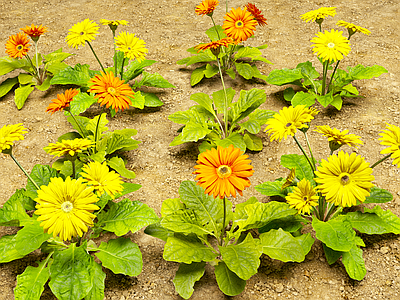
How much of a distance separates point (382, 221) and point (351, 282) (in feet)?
1.85

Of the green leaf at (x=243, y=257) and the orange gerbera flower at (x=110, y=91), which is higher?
the orange gerbera flower at (x=110, y=91)

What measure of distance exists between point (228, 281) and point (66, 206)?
4.18 ft

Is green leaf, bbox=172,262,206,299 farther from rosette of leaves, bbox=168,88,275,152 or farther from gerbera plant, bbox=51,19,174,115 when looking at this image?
gerbera plant, bbox=51,19,174,115

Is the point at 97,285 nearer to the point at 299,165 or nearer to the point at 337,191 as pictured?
the point at 337,191

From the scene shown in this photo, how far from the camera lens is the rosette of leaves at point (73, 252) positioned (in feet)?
8.68

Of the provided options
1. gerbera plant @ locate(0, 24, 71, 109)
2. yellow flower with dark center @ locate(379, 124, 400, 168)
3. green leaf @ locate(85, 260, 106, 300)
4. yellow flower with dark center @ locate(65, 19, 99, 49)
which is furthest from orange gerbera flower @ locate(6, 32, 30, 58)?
yellow flower with dark center @ locate(379, 124, 400, 168)

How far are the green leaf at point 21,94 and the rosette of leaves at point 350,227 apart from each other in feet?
11.1

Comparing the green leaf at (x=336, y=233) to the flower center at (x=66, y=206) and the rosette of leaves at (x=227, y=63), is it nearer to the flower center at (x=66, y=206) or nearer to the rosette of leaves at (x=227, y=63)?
the flower center at (x=66, y=206)

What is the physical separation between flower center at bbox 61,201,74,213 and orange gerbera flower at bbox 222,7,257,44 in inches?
102

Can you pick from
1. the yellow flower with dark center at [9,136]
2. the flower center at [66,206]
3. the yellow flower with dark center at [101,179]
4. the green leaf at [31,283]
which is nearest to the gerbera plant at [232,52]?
the yellow flower with dark center at [101,179]

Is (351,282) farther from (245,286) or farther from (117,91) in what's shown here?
(117,91)

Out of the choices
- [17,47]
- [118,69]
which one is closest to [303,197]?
[118,69]

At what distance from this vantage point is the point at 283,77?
460cm

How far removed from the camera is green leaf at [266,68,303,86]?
4.55 meters
